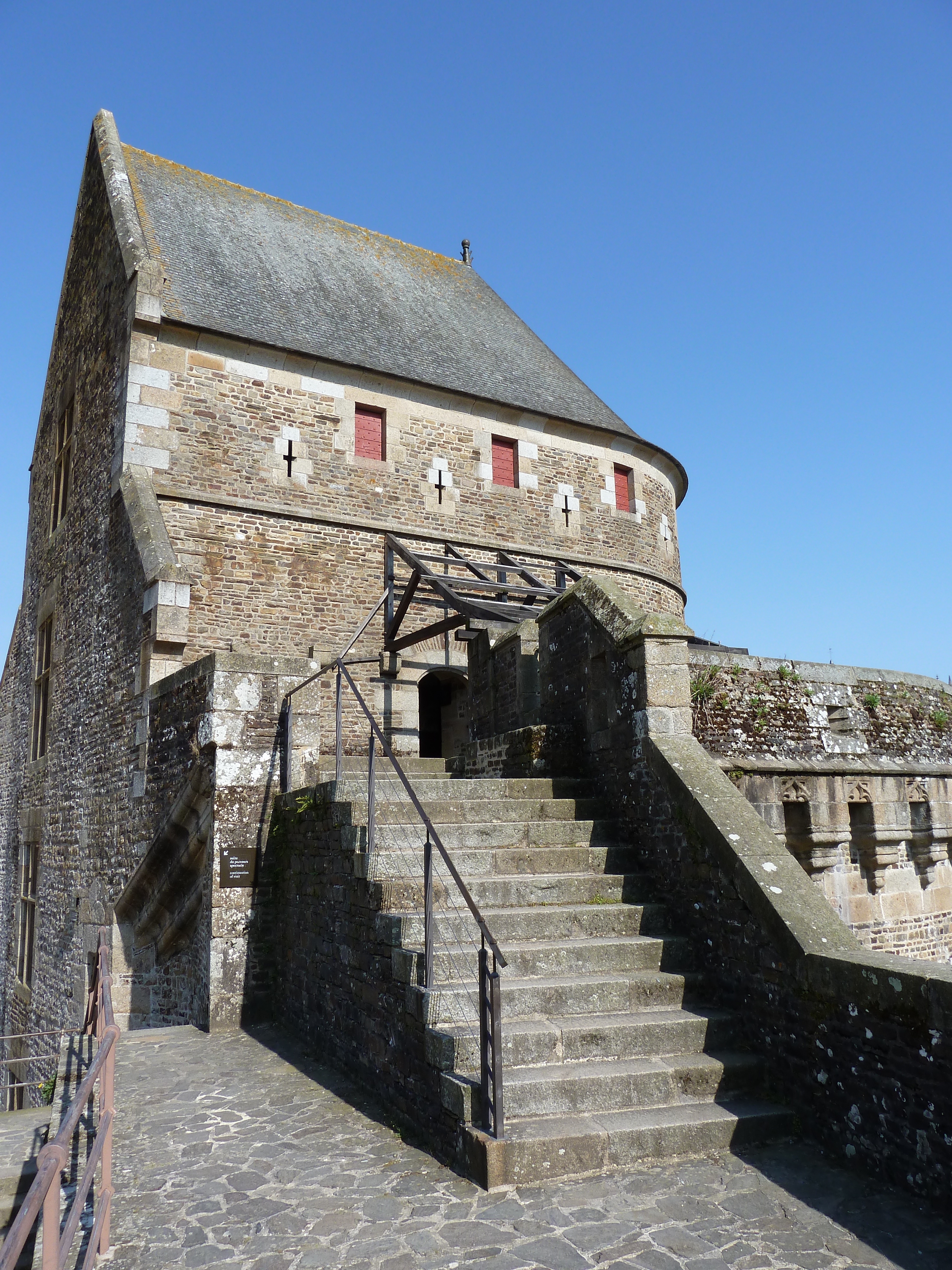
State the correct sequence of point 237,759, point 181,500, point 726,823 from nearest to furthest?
1. point 726,823
2. point 237,759
3. point 181,500

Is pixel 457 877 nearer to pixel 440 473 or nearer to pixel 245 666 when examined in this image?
pixel 245 666

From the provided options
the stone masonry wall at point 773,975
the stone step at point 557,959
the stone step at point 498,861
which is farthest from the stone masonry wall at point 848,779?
the stone step at point 557,959

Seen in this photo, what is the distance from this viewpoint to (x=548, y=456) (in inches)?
595

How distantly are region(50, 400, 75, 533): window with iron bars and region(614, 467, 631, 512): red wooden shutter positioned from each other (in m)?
9.32

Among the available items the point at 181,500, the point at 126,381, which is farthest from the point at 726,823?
the point at 126,381

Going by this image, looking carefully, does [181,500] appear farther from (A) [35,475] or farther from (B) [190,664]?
(A) [35,475]

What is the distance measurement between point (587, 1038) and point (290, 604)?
871 cm

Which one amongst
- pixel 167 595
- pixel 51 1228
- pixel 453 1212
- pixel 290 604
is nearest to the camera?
pixel 51 1228

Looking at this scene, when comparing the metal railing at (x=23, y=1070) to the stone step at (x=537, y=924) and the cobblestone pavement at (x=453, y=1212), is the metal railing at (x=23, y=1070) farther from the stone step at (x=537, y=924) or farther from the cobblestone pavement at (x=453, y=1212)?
the stone step at (x=537, y=924)

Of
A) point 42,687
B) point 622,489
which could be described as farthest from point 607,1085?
point 42,687

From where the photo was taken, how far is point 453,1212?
3.71m

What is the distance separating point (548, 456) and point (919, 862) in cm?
930

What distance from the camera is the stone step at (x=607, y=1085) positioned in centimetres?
418

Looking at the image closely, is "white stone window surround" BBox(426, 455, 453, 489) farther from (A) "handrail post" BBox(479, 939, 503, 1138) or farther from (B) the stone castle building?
(A) "handrail post" BBox(479, 939, 503, 1138)
